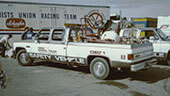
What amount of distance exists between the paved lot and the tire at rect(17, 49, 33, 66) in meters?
1.21

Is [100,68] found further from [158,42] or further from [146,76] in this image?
[158,42]

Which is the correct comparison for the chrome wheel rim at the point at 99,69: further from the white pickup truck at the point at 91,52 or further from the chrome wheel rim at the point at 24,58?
the chrome wheel rim at the point at 24,58

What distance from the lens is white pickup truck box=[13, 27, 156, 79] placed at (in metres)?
5.64

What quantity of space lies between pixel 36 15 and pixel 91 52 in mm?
8016

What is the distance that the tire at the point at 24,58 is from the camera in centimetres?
841

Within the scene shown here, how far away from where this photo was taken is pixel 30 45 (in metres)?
8.12

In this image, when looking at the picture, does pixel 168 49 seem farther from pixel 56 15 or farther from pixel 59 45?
pixel 56 15

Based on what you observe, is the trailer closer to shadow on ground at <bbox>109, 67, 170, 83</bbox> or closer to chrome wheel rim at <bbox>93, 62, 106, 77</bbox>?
shadow on ground at <bbox>109, 67, 170, 83</bbox>

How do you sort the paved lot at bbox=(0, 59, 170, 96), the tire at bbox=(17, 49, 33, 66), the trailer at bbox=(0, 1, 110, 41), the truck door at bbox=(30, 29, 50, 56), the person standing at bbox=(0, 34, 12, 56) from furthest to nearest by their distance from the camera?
the trailer at bbox=(0, 1, 110, 41) → the person standing at bbox=(0, 34, 12, 56) → the tire at bbox=(17, 49, 33, 66) → the truck door at bbox=(30, 29, 50, 56) → the paved lot at bbox=(0, 59, 170, 96)

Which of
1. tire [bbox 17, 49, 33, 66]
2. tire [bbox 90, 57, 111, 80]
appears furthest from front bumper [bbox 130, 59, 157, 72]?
tire [bbox 17, 49, 33, 66]

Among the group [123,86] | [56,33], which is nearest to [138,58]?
[123,86]

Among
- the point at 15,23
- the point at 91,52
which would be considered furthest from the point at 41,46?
the point at 15,23

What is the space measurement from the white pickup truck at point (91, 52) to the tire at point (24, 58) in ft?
0.36

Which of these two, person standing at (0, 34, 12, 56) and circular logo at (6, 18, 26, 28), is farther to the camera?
circular logo at (6, 18, 26, 28)
